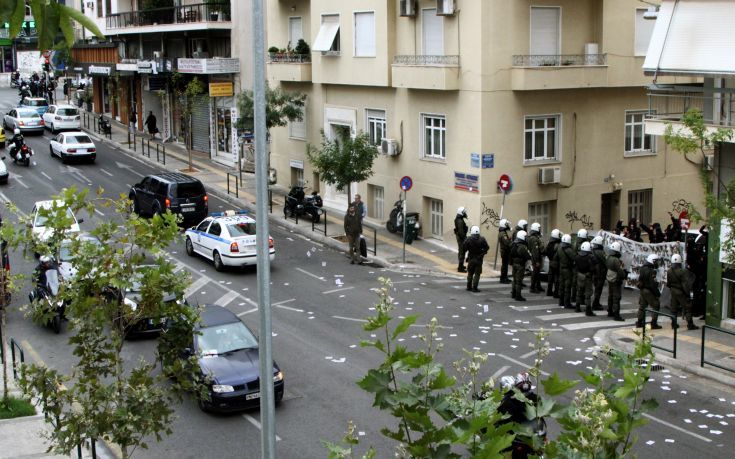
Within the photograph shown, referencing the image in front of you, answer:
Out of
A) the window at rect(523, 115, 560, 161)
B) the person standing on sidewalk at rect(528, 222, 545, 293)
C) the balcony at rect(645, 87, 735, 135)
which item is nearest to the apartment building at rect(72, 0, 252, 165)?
the window at rect(523, 115, 560, 161)

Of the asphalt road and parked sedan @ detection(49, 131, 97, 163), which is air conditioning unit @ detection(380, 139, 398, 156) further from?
parked sedan @ detection(49, 131, 97, 163)

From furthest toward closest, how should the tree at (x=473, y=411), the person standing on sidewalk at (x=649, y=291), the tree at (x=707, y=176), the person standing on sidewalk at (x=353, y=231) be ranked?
the person standing on sidewalk at (x=353, y=231) → the person standing on sidewalk at (x=649, y=291) → the tree at (x=707, y=176) → the tree at (x=473, y=411)

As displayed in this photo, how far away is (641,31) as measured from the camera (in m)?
30.1

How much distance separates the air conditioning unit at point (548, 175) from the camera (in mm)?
28922

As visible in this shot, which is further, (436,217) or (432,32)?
(436,217)

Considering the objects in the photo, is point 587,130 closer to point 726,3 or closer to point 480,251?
→ point 480,251

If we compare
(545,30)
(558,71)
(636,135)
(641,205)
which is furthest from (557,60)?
(641,205)

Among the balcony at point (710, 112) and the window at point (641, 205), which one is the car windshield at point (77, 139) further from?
the balcony at point (710, 112)

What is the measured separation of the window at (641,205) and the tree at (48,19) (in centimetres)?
2892

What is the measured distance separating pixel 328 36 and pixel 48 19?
3011 cm

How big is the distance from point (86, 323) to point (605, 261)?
13897mm

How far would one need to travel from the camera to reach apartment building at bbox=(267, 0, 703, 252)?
28.1 metres

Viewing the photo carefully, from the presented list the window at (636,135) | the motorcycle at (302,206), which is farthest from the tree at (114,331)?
the window at (636,135)

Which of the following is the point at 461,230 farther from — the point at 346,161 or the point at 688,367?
the point at 688,367
